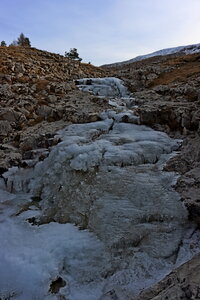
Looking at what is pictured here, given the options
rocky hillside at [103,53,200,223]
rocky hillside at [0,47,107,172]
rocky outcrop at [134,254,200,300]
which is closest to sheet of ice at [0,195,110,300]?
rocky outcrop at [134,254,200,300]

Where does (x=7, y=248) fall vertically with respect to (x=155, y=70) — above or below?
below

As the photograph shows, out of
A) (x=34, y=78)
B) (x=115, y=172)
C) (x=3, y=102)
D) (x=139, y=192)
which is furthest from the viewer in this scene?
(x=34, y=78)

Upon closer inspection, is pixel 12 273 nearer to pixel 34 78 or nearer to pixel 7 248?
pixel 7 248

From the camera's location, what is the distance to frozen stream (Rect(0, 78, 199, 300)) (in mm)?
4590

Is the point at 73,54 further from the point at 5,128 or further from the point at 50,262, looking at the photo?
the point at 50,262

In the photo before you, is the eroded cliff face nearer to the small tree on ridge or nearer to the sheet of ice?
the sheet of ice

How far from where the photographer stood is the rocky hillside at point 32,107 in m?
9.13

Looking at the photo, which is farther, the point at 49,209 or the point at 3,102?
the point at 3,102

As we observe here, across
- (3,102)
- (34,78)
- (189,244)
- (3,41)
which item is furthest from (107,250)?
(3,41)

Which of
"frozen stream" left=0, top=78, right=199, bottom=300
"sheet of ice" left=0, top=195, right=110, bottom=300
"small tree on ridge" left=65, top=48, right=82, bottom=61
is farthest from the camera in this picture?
"small tree on ridge" left=65, top=48, right=82, bottom=61

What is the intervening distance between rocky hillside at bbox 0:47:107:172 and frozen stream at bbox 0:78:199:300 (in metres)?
1.16

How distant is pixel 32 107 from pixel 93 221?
6.97 metres

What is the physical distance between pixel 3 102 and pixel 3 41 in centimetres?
2602

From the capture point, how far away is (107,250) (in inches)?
201
